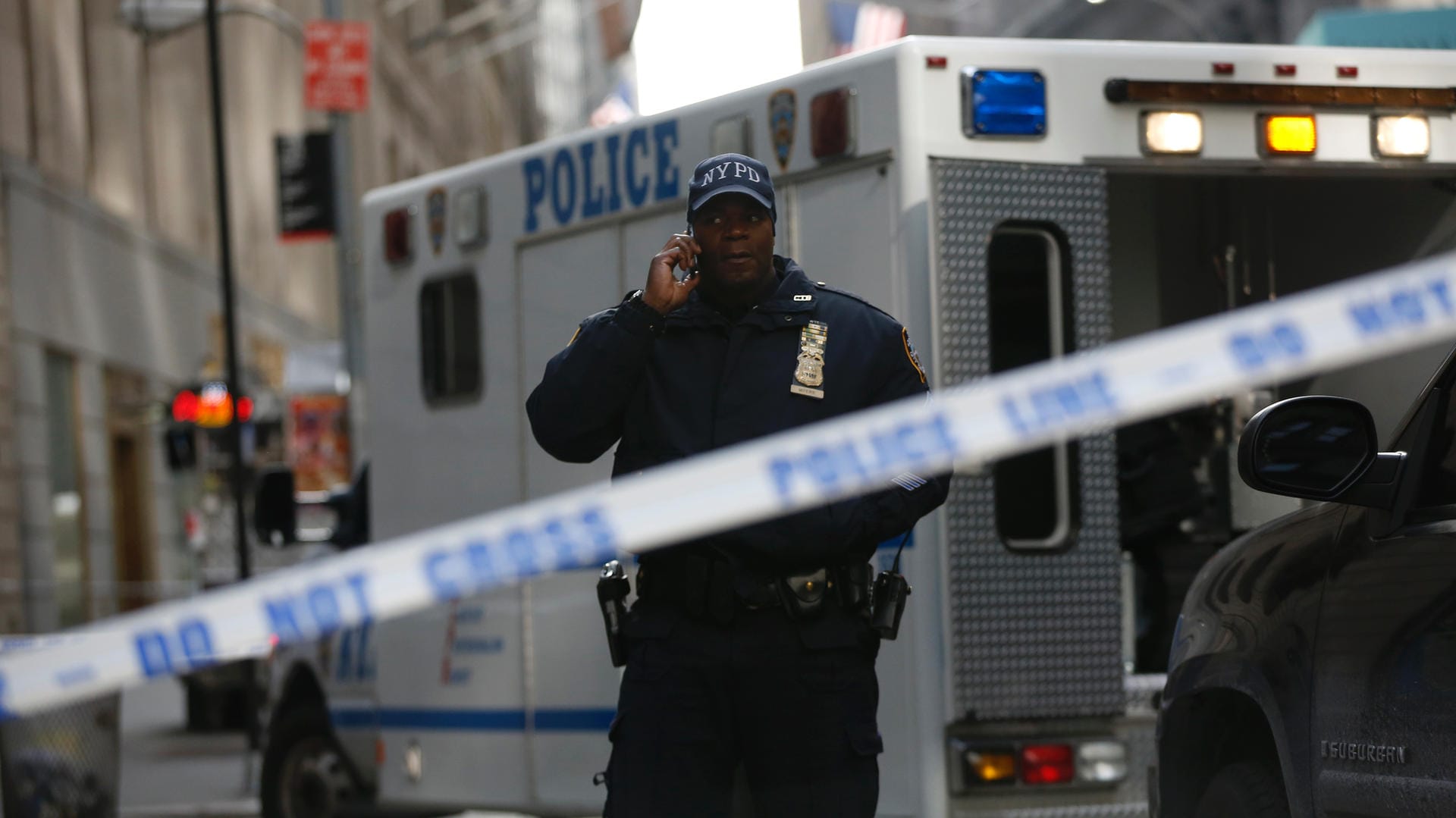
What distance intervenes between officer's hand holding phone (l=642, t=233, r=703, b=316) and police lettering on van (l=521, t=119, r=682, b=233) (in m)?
2.00

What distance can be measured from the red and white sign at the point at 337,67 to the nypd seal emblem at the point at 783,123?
11.8m

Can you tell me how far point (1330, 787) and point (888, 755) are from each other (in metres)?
1.96

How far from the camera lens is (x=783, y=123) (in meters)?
5.80

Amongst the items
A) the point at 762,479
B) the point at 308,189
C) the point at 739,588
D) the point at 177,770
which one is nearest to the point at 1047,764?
the point at 739,588

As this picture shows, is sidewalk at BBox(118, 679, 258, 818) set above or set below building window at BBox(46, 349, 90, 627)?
below

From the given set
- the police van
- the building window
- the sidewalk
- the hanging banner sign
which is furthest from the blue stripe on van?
the building window

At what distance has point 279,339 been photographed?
34.5 m

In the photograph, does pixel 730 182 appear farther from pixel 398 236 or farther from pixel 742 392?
pixel 398 236

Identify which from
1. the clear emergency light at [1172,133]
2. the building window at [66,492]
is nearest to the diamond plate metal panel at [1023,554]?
the clear emergency light at [1172,133]

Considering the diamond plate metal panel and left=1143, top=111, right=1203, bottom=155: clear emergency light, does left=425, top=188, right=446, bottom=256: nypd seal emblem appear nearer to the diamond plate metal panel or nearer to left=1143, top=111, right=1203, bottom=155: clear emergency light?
the diamond plate metal panel

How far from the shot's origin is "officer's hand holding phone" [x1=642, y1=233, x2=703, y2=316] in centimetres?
405

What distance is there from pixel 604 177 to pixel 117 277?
19293 millimetres

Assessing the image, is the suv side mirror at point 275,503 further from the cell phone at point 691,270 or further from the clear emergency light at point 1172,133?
the cell phone at point 691,270

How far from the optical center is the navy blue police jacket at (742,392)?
4.02 m
